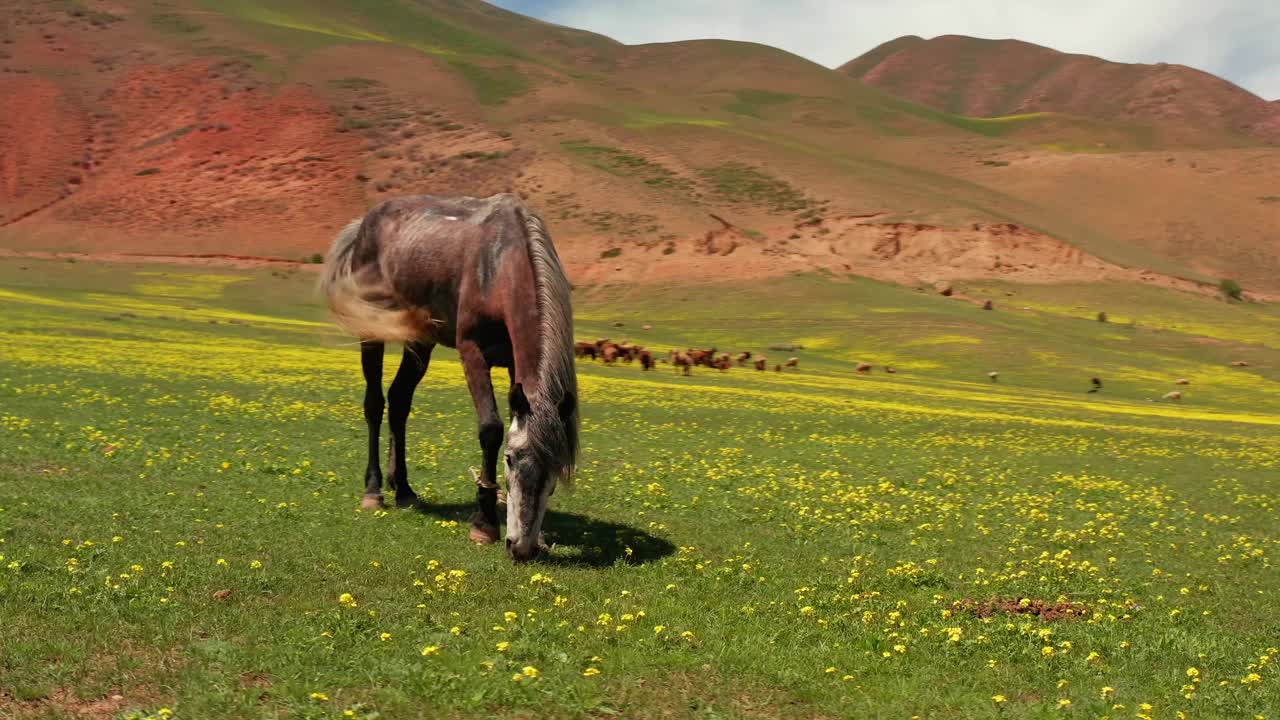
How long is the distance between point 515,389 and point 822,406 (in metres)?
29.7

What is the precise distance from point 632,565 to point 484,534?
2358mm

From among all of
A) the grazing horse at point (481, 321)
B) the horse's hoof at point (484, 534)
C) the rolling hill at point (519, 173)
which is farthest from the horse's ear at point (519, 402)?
the rolling hill at point (519, 173)

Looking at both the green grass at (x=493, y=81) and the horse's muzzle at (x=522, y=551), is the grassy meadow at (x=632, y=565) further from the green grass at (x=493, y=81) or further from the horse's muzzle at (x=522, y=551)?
the green grass at (x=493, y=81)

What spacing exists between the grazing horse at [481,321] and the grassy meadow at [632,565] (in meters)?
1.04

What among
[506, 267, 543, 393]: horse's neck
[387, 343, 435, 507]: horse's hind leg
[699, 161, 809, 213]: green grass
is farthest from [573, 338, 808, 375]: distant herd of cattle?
[699, 161, 809, 213]: green grass

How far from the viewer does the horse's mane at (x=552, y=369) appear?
14.3 meters

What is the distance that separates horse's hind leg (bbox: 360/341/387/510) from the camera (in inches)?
739

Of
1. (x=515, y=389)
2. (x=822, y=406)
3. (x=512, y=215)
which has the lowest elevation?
(x=822, y=406)

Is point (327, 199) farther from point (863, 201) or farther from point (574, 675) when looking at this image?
point (574, 675)

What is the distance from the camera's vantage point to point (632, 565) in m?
14.6

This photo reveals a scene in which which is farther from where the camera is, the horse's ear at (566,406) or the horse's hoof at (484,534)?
the horse's hoof at (484,534)

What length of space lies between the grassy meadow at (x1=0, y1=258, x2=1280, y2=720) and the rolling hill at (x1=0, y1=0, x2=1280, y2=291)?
74817 millimetres

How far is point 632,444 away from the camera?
94.1 ft

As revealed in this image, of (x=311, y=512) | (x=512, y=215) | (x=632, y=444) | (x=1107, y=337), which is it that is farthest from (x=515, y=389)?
(x=1107, y=337)
